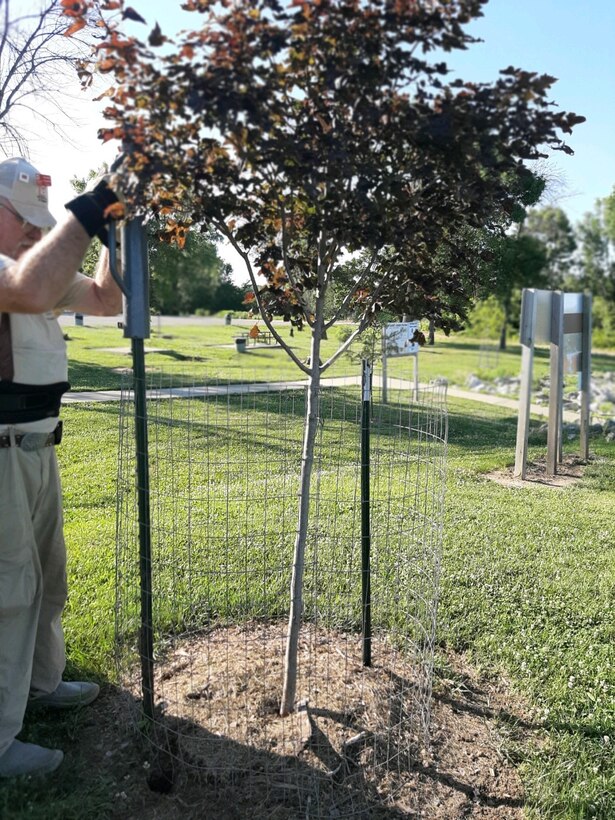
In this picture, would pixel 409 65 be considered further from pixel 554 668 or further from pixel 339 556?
pixel 339 556

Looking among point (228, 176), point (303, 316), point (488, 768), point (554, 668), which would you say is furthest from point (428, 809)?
point (228, 176)

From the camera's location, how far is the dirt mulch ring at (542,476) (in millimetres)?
6949

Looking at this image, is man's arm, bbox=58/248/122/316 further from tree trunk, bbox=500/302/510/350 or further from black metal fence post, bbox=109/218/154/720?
tree trunk, bbox=500/302/510/350

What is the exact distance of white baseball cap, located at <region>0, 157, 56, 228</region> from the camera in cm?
228

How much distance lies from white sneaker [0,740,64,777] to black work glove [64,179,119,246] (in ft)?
5.87

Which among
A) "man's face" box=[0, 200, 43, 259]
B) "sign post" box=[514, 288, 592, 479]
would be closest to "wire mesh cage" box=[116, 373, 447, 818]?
"man's face" box=[0, 200, 43, 259]

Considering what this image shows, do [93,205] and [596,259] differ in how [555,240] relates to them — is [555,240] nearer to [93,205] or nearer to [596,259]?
[596,259]

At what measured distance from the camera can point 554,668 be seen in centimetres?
328

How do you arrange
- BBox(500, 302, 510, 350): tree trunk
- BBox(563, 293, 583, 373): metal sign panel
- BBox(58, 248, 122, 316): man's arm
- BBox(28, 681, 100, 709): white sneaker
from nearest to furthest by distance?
BBox(58, 248, 122, 316): man's arm
BBox(28, 681, 100, 709): white sneaker
BBox(563, 293, 583, 373): metal sign panel
BBox(500, 302, 510, 350): tree trunk

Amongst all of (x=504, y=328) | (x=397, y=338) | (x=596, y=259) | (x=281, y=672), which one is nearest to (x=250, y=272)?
(x=281, y=672)

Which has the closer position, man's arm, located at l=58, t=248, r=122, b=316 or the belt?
the belt

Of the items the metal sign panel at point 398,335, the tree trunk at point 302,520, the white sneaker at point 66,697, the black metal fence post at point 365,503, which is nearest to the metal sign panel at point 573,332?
the metal sign panel at point 398,335

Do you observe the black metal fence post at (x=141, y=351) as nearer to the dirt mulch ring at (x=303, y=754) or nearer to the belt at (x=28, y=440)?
the dirt mulch ring at (x=303, y=754)

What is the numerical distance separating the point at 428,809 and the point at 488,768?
363 mm
